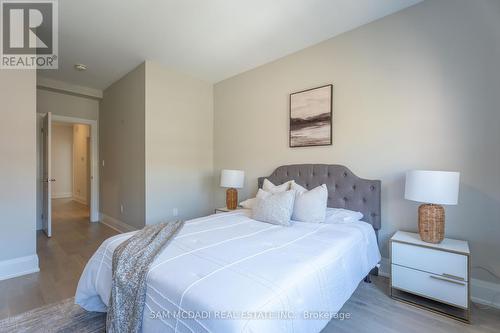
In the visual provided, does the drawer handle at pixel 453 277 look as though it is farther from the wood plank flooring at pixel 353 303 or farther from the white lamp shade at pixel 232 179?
the white lamp shade at pixel 232 179

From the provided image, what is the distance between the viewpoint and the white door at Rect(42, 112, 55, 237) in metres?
3.77

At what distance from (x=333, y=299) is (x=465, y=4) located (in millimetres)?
2773

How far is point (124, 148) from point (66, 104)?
5.87ft

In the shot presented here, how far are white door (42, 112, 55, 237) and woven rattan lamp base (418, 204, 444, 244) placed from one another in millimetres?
5044

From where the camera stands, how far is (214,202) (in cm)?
446

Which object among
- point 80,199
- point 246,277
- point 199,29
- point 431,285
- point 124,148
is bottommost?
point 80,199

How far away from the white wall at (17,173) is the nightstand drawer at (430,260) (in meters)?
3.82

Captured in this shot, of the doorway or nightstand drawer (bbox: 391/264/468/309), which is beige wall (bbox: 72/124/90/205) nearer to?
the doorway

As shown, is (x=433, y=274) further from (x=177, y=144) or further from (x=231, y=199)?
(x=177, y=144)

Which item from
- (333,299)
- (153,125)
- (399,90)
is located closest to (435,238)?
(333,299)

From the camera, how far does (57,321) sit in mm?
1741

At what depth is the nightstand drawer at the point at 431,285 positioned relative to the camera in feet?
5.79

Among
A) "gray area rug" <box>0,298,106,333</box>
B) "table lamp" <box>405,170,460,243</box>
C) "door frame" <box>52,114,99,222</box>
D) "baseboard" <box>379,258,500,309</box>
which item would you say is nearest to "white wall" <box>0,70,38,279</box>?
"gray area rug" <box>0,298,106,333</box>

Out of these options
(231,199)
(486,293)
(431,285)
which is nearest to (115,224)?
(231,199)
